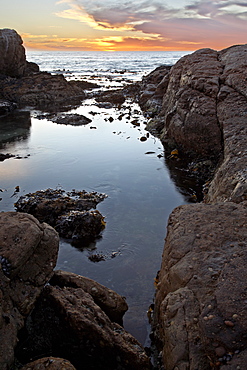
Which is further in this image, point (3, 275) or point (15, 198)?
point (15, 198)

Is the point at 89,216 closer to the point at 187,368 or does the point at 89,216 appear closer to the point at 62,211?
the point at 62,211

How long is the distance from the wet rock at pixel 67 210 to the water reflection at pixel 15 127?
20.5ft

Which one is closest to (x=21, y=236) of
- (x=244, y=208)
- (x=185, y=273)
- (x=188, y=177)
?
(x=185, y=273)

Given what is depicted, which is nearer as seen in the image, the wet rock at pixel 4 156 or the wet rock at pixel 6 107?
the wet rock at pixel 4 156

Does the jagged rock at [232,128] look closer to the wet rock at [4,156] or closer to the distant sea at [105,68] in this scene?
the wet rock at [4,156]

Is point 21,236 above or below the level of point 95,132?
above

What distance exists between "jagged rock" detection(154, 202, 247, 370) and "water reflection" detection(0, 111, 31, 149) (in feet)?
36.3

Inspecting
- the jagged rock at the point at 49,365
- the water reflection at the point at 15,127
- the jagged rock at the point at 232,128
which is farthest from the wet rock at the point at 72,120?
the jagged rock at the point at 49,365

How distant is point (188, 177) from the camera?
1035 centimetres

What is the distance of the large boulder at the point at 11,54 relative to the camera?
2770cm

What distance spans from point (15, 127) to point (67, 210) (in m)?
11.1

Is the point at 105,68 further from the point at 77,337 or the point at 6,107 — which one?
the point at 77,337

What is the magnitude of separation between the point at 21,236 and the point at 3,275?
0.57 m

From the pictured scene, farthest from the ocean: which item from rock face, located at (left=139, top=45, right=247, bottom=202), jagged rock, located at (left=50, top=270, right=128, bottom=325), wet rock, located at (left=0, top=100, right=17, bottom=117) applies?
wet rock, located at (left=0, top=100, right=17, bottom=117)
